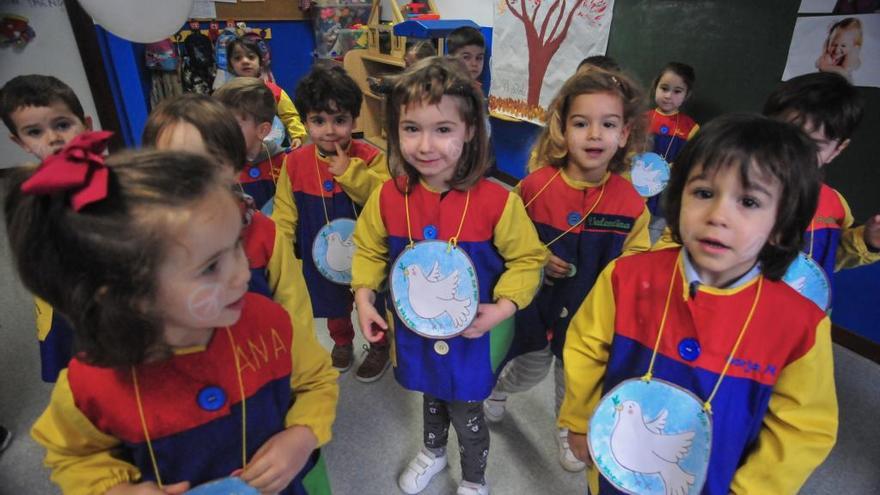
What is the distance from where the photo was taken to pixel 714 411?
749 millimetres

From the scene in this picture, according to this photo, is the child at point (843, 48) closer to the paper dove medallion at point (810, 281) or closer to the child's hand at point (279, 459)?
the paper dove medallion at point (810, 281)

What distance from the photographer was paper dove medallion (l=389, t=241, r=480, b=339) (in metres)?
1.05

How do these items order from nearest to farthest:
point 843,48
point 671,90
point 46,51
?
1. point 843,48
2. point 671,90
3. point 46,51

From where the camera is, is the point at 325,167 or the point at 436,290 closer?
the point at 436,290

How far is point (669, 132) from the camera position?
2430mm

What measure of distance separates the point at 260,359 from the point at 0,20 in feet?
15.7

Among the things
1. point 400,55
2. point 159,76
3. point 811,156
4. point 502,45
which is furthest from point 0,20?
point 811,156

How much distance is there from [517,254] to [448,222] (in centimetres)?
18

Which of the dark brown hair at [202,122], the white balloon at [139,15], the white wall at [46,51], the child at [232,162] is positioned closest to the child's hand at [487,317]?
the child at [232,162]

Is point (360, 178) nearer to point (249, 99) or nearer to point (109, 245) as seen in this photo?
point (249, 99)

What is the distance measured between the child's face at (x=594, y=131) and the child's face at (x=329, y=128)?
71 centimetres

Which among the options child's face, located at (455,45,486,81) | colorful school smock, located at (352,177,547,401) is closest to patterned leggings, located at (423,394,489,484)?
colorful school smock, located at (352,177,547,401)

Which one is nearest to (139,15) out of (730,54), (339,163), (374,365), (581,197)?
(339,163)

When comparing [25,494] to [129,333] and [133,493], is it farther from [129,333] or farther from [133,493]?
[129,333]
